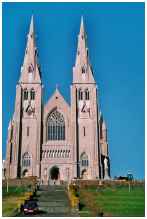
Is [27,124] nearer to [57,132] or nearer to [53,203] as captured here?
[57,132]

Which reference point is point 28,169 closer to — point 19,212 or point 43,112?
point 43,112

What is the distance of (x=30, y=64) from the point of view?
201 feet

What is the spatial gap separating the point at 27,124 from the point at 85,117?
23.5ft

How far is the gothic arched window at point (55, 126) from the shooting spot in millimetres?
57628

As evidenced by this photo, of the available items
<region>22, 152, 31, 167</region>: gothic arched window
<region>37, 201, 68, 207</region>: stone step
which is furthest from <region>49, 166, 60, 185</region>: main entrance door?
<region>37, 201, 68, 207</region>: stone step

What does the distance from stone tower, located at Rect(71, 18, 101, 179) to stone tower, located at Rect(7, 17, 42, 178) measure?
4.52 m

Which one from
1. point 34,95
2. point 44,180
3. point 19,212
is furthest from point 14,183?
point 19,212

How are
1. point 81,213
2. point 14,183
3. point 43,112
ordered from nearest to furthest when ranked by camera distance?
point 81,213
point 14,183
point 43,112

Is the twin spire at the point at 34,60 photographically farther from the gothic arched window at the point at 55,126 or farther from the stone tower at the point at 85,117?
the gothic arched window at the point at 55,126

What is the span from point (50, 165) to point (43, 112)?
7.01m

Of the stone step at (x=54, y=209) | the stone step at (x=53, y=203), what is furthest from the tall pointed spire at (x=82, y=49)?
the stone step at (x=54, y=209)

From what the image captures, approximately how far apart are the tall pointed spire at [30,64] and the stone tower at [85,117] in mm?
5037

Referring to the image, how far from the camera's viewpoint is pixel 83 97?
5903 cm

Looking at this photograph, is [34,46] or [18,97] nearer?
[18,97]
